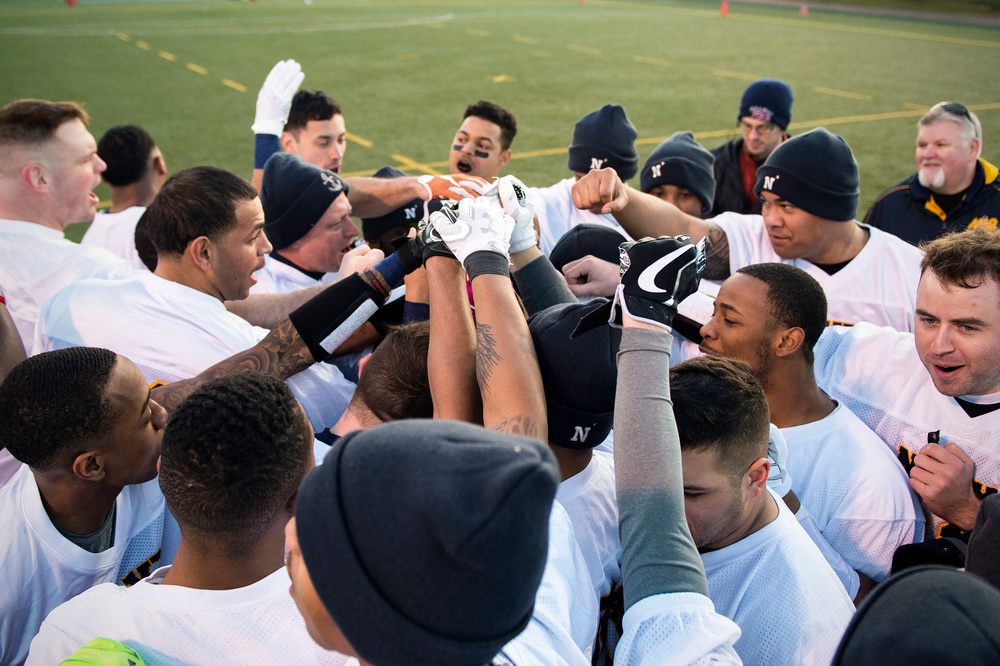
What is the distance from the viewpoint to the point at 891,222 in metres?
5.83

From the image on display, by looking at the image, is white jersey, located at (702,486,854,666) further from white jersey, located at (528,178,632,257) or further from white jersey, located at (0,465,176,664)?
white jersey, located at (528,178,632,257)

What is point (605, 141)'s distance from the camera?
19.0ft

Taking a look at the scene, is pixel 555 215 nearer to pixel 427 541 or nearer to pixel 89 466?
pixel 89 466

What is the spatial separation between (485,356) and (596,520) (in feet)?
2.06

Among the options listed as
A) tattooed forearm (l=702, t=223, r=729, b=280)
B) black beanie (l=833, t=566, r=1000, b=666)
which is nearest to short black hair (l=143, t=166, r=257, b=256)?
tattooed forearm (l=702, t=223, r=729, b=280)

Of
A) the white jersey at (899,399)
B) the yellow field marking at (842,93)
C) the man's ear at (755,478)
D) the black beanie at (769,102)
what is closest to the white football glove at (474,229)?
the man's ear at (755,478)

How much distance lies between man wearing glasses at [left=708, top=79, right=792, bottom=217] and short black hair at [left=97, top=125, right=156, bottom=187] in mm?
4353

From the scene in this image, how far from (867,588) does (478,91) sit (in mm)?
14496

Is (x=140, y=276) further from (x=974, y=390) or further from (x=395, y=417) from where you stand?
(x=974, y=390)

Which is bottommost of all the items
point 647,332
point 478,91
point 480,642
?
point 478,91

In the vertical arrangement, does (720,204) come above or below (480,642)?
below

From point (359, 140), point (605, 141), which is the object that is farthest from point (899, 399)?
point (359, 140)

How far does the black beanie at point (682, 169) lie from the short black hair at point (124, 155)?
11.6 feet

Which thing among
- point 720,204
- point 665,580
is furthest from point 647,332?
point 720,204
